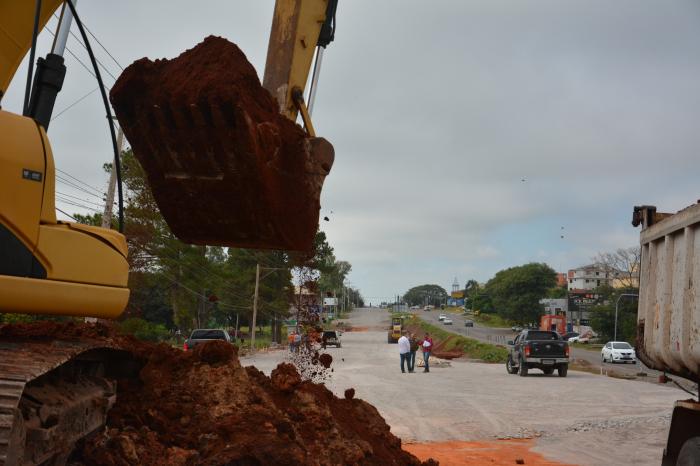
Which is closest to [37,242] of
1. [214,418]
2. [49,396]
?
[49,396]

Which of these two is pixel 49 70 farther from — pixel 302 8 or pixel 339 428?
pixel 339 428

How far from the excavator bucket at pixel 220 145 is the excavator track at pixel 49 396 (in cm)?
156

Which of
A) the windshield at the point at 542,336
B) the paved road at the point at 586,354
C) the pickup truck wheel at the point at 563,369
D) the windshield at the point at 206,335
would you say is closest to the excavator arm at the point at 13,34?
the paved road at the point at 586,354

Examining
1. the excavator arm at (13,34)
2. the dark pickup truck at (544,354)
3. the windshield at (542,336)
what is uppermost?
the excavator arm at (13,34)

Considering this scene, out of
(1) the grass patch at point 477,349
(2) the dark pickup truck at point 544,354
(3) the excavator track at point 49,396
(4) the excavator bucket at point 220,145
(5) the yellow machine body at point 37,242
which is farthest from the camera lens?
(1) the grass patch at point 477,349

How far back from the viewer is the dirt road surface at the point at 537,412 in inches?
465

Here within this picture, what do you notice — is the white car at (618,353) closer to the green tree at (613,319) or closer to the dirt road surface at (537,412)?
the green tree at (613,319)

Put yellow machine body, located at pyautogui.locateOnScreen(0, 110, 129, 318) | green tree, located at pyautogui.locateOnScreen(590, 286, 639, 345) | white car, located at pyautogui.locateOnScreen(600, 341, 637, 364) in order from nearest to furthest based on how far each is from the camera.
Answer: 1. yellow machine body, located at pyautogui.locateOnScreen(0, 110, 129, 318)
2. white car, located at pyautogui.locateOnScreen(600, 341, 637, 364)
3. green tree, located at pyautogui.locateOnScreen(590, 286, 639, 345)

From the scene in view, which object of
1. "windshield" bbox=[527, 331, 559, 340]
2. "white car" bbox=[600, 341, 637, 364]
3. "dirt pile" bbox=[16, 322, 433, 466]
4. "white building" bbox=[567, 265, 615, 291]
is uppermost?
"white building" bbox=[567, 265, 615, 291]

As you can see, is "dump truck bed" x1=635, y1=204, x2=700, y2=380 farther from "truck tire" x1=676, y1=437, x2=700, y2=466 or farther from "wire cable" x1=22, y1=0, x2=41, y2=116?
"wire cable" x1=22, y1=0, x2=41, y2=116

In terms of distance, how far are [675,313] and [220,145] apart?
4.28 meters

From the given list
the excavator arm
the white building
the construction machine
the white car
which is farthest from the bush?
the white building

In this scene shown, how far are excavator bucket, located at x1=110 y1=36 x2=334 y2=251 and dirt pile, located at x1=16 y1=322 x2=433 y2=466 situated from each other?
4.83 feet

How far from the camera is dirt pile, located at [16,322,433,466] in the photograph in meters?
5.48
